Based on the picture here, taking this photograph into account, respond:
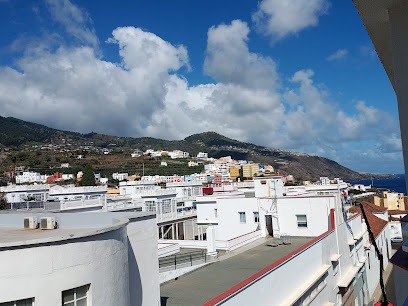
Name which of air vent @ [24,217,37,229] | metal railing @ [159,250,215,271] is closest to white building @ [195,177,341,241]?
metal railing @ [159,250,215,271]

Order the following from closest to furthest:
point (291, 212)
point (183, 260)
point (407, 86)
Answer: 1. point (407, 86)
2. point (183, 260)
3. point (291, 212)

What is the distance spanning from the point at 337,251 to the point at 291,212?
361 cm

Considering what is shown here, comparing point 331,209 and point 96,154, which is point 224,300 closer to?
point 331,209

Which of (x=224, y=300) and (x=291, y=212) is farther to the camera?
(x=291, y=212)

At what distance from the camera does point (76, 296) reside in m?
6.54

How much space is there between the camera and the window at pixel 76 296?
640cm

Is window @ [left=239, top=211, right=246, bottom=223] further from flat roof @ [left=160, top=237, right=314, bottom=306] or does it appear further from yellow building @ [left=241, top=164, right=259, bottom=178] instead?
yellow building @ [left=241, top=164, right=259, bottom=178]

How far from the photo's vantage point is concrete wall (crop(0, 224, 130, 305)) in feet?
19.2

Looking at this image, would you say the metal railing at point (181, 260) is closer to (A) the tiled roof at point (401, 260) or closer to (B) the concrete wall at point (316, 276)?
(B) the concrete wall at point (316, 276)

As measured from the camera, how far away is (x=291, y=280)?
14.9 m

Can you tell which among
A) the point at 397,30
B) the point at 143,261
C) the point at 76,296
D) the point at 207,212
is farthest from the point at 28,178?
the point at 397,30

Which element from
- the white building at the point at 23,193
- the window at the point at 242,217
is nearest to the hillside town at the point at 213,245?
the window at the point at 242,217

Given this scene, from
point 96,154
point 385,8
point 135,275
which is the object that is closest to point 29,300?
point 135,275

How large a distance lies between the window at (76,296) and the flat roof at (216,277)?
18.6 feet
